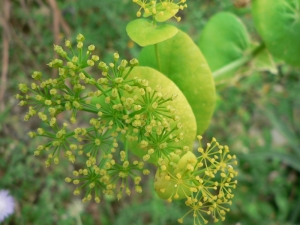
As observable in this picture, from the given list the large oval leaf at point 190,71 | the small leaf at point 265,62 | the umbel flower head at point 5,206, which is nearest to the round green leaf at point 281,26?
the small leaf at point 265,62

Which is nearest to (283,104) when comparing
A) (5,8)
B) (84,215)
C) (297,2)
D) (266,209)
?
(266,209)

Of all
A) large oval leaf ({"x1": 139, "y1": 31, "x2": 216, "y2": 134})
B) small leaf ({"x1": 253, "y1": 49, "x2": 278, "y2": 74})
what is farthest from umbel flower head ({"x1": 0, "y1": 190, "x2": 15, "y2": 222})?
small leaf ({"x1": 253, "y1": 49, "x2": 278, "y2": 74})

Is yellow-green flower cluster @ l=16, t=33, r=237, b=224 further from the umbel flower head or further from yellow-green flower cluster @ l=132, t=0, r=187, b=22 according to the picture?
the umbel flower head

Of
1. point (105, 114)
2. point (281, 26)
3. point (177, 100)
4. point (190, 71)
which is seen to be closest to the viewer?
point (105, 114)

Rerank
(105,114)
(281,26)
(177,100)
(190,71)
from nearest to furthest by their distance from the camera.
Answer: (105,114)
(177,100)
(190,71)
(281,26)

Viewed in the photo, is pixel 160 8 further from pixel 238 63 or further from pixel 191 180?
pixel 238 63

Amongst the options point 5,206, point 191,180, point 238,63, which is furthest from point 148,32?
point 5,206
